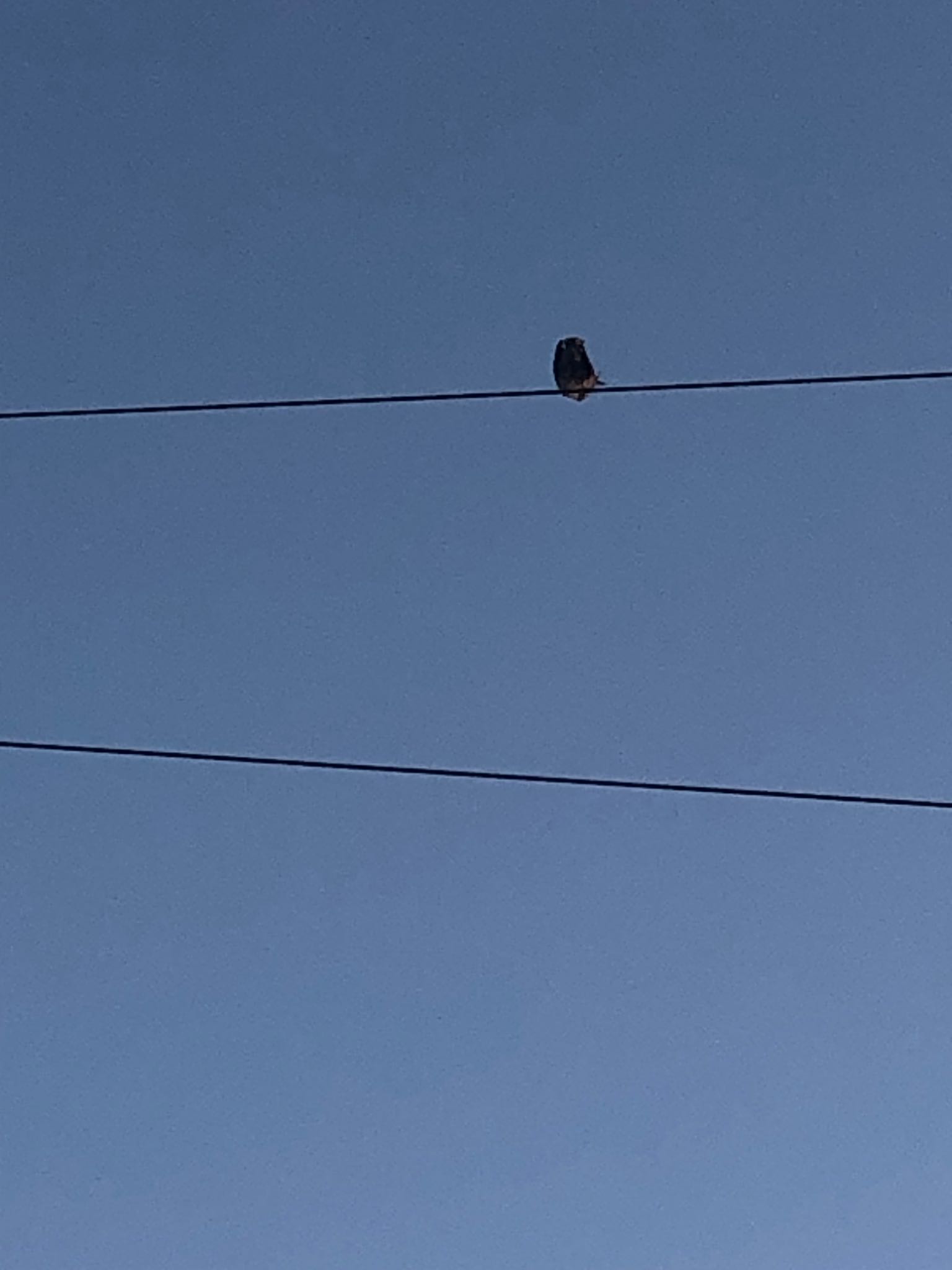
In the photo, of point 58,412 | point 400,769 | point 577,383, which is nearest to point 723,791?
point 400,769

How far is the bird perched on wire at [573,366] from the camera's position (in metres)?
19.5

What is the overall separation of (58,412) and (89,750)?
1688 mm

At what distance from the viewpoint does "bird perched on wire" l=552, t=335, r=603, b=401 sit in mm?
19453

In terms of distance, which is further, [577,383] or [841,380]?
[577,383]

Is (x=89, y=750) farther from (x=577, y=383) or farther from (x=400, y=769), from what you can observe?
(x=577, y=383)

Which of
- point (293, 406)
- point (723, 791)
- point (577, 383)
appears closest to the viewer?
point (723, 791)

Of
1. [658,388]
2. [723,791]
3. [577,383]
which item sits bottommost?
[723,791]

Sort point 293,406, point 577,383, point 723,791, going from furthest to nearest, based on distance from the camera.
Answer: point 577,383 → point 293,406 → point 723,791

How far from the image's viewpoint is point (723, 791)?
13.5 meters

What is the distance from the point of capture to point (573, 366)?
19562mm

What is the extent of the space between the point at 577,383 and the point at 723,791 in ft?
21.6

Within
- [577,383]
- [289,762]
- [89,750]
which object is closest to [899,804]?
[289,762]

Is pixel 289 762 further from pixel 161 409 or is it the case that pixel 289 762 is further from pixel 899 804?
pixel 899 804

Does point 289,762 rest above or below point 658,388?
below
